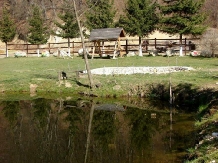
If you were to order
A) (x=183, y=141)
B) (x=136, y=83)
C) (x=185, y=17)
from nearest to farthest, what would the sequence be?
(x=183, y=141), (x=136, y=83), (x=185, y=17)

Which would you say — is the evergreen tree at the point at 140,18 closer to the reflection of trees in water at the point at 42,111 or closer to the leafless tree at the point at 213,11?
the reflection of trees in water at the point at 42,111

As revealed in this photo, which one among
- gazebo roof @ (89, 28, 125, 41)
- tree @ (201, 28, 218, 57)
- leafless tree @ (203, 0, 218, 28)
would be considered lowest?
tree @ (201, 28, 218, 57)

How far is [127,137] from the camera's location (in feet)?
38.5

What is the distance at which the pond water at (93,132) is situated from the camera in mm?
9844

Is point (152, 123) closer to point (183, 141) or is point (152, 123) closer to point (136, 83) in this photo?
point (183, 141)

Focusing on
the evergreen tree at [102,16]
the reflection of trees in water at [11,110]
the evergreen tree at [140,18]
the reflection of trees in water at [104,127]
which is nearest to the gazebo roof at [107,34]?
the evergreen tree at [140,18]

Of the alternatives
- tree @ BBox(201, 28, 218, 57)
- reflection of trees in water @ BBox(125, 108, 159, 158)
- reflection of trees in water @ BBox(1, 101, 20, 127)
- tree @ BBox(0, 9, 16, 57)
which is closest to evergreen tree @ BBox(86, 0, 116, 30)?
tree @ BBox(0, 9, 16, 57)

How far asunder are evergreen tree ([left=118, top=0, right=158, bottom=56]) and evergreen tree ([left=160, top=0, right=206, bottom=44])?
1813 mm

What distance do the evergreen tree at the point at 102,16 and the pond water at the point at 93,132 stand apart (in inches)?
923

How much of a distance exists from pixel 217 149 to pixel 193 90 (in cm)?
881

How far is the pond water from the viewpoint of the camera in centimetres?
984

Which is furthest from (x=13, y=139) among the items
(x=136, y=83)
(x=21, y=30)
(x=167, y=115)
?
(x=21, y=30)

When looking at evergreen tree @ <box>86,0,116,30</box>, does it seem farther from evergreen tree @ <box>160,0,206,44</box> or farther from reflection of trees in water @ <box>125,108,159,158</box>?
reflection of trees in water @ <box>125,108,159,158</box>

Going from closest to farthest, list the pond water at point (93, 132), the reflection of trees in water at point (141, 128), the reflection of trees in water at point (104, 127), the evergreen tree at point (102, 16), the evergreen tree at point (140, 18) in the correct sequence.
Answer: the pond water at point (93, 132) → the reflection of trees in water at point (141, 128) → the reflection of trees in water at point (104, 127) → the evergreen tree at point (140, 18) → the evergreen tree at point (102, 16)
